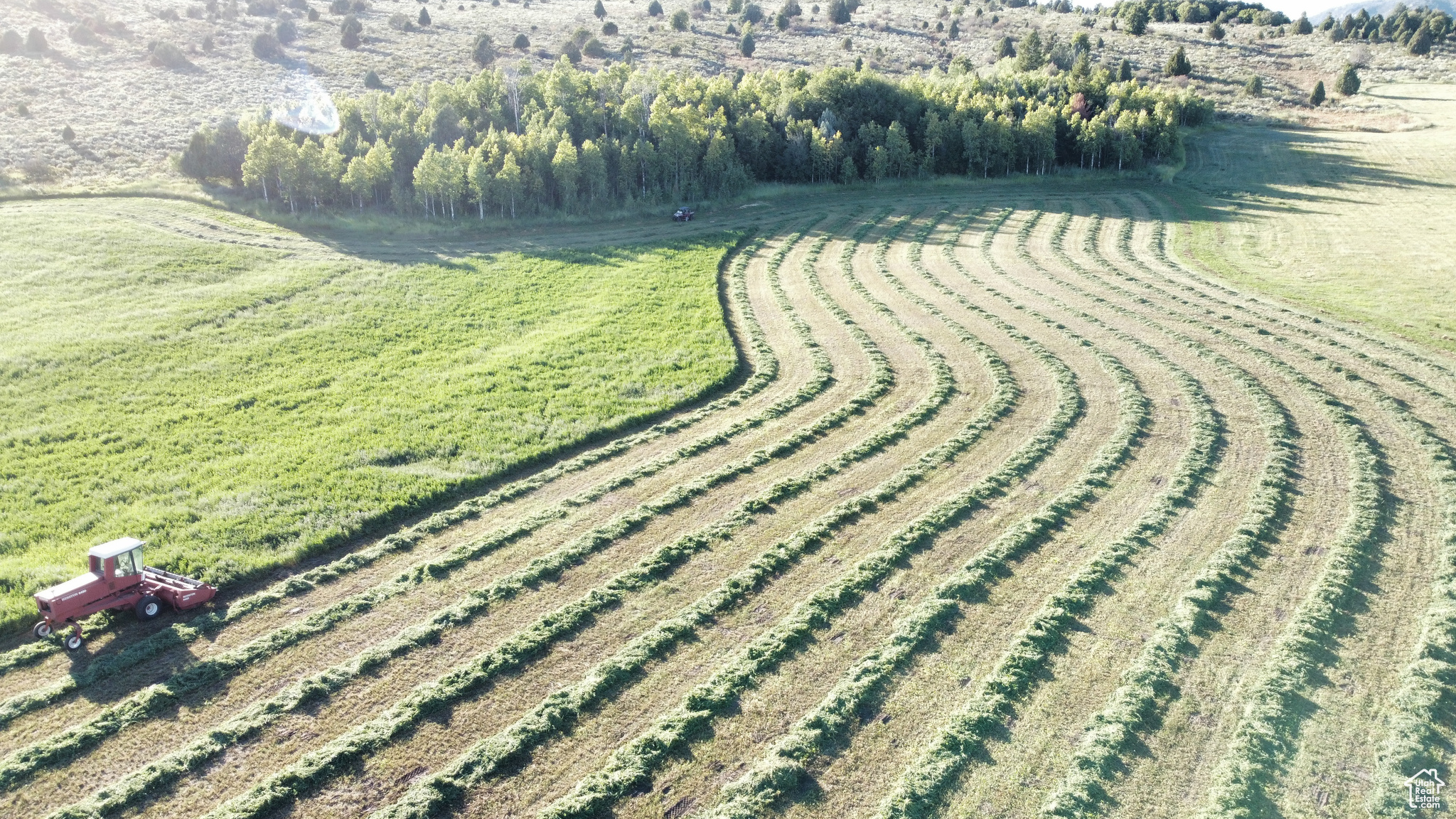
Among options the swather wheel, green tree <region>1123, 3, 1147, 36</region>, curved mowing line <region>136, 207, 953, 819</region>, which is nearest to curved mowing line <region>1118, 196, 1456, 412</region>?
curved mowing line <region>136, 207, 953, 819</region>

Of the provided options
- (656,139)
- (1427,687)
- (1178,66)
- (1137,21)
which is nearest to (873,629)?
(1427,687)

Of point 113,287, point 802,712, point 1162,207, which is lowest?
A: point 802,712

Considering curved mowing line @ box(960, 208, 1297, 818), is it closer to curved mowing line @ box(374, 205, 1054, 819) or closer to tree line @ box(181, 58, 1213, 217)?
curved mowing line @ box(374, 205, 1054, 819)

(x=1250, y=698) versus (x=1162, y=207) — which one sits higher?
(x=1162, y=207)

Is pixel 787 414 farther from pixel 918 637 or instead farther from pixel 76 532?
pixel 76 532

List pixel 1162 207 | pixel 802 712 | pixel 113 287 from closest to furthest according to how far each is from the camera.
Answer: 1. pixel 802 712
2. pixel 113 287
3. pixel 1162 207

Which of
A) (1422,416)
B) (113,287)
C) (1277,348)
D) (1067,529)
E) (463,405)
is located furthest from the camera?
(113,287)

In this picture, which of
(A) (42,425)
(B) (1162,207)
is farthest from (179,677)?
(B) (1162,207)

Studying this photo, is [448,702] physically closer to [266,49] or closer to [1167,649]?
[1167,649]
